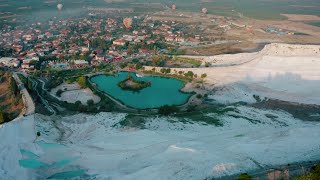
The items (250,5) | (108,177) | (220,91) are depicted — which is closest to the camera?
(108,177)

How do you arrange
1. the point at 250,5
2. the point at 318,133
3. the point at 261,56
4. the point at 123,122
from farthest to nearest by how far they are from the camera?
the point at 250,5 → the point at 261,56 → the point at 123,122 → the point at 318,133

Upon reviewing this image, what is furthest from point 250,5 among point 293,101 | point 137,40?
point 293,101

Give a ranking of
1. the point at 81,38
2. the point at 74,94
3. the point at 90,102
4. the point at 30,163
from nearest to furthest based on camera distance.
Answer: the point at 30,163, the point at 90,102, the point at 74,94, the point at 81,38

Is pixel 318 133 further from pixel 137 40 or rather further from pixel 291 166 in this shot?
pixel 137 40

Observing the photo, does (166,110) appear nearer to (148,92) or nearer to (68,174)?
(148,92)

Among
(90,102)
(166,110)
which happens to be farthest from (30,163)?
(90,102)

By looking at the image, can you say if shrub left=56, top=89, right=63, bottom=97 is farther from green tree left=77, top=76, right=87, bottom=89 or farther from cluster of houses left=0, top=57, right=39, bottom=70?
cluster of houses left=0, top=57, right=39, bottom=70
